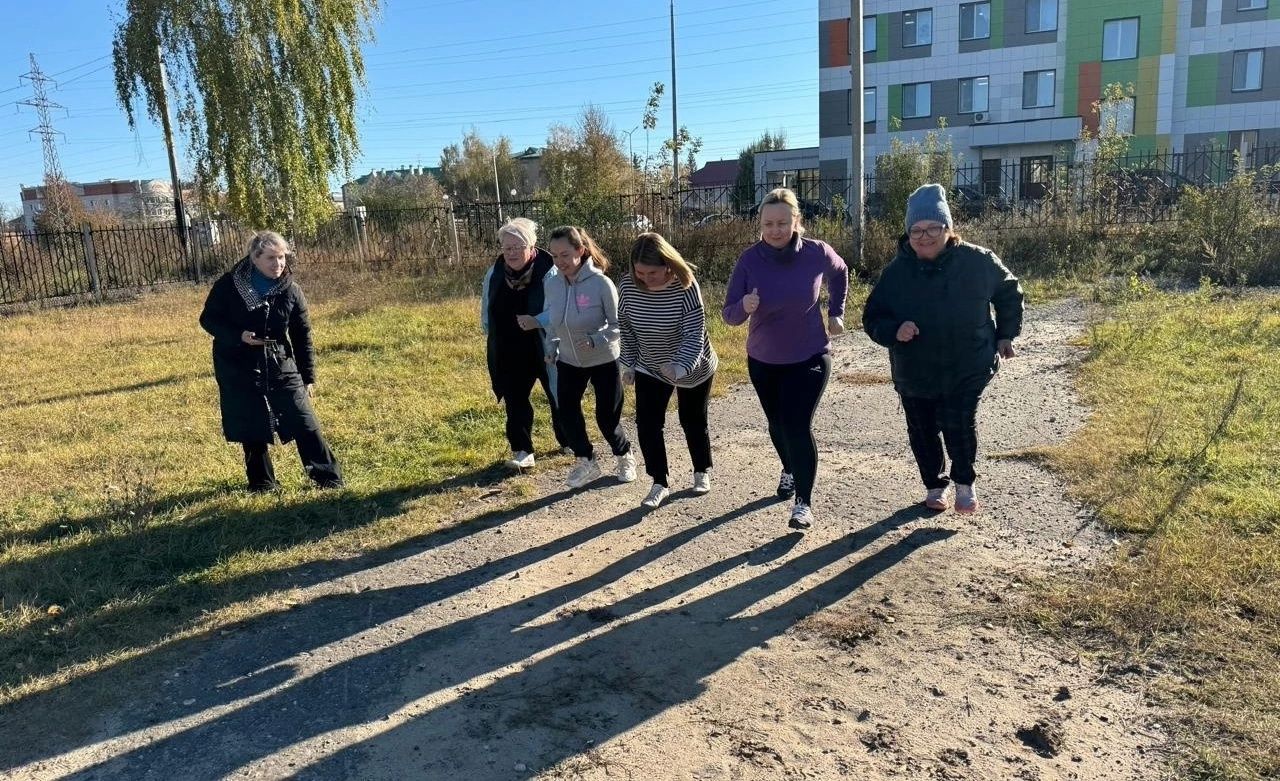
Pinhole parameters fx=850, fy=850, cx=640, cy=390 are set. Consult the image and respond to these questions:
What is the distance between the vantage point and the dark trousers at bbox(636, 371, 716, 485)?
15.8 feet

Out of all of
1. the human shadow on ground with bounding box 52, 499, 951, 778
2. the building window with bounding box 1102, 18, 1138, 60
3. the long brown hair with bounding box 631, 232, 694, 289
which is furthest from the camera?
the building window with bounding box 1102, 18, 1138, 60

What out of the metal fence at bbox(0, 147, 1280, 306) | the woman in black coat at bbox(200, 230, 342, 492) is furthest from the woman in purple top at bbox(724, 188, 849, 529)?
the metal fence at bbox(0, 147, 1280, 306)

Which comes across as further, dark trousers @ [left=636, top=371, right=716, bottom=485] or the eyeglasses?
dark trousers @ [left=636, top=371, right=716, bottom=485]

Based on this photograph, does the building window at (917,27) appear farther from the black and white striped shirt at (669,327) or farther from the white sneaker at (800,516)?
the white sneaker at (800,516)

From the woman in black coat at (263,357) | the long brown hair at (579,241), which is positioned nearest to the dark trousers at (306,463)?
the woman in black coat at (263,357)

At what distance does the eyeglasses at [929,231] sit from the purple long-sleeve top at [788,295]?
16.1 inches

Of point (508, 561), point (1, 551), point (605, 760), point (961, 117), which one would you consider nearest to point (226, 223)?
point (1, 551)

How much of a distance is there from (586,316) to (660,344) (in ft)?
1.79

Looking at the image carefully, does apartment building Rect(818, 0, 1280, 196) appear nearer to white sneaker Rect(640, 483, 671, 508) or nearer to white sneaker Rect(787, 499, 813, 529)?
white sneaker Rect(640, 483, 671, 508)

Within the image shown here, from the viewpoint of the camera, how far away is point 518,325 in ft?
17.6

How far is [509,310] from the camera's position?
5379 millimetres

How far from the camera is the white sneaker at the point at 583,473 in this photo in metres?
5.34

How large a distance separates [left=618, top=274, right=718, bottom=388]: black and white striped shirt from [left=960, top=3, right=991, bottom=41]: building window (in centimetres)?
3606

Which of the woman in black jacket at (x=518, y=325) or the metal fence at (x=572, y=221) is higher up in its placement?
the metal fence at (x=572, y=221)
